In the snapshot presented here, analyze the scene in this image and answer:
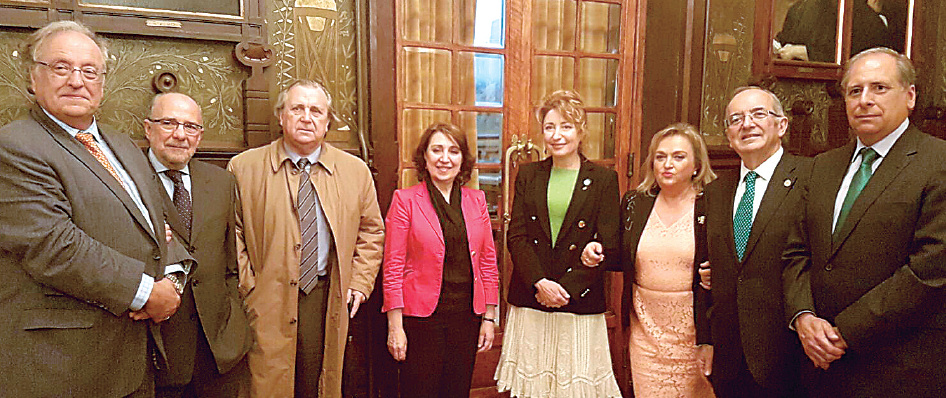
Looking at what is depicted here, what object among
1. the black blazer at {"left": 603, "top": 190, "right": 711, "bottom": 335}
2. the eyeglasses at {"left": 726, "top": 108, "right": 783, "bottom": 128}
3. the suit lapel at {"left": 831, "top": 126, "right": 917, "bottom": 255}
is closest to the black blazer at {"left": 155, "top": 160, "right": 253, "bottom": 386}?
the black blazer at {"left": 603, "top": 190, "right": 711, "bottom": 335}

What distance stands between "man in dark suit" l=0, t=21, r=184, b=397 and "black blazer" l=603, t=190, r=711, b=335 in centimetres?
160

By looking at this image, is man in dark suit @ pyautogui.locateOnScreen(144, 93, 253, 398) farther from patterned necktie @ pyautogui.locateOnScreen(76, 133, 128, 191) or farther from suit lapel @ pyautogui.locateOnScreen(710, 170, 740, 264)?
suit lapel @ pyautogui.locateOnScreen(710, 170, 740, 264)

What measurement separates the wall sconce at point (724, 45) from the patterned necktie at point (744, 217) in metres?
1.67

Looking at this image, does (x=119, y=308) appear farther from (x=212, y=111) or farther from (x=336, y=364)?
(x=212, y=111)

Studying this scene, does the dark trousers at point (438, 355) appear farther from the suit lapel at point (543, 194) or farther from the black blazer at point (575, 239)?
the suit lapel at point (543, 194)

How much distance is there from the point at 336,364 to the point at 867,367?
1823 millimetres

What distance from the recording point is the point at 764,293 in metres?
1.92

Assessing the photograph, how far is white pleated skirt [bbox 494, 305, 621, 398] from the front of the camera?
96.0 inches

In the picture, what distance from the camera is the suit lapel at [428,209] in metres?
2.35

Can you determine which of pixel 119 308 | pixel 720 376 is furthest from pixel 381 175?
pixel 720 376

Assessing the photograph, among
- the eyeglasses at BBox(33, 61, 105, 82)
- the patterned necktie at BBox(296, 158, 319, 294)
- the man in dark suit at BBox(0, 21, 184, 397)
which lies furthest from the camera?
the patterned necktie at BBox(296, 158, 319, 294)

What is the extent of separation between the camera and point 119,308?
1623 millimetres

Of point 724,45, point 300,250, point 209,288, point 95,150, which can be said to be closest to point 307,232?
point 300,250

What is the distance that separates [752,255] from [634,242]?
17.5 inches
